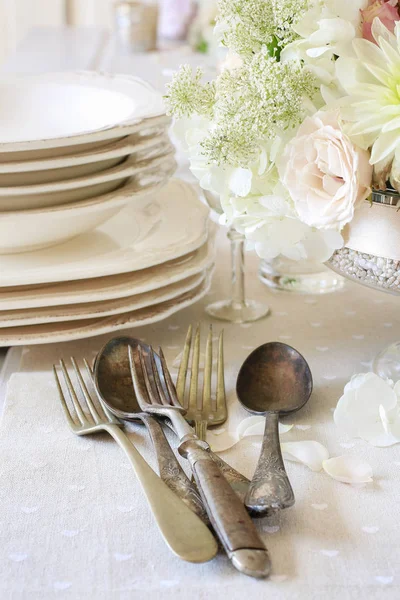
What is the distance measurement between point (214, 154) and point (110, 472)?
0.24 meters

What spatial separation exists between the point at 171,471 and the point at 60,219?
11.6 inches

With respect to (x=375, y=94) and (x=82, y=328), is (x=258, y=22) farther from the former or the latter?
(x=82, y=328)

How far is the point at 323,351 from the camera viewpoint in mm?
726

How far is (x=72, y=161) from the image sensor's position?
2.26 feet

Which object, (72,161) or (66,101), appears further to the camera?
(66,101)

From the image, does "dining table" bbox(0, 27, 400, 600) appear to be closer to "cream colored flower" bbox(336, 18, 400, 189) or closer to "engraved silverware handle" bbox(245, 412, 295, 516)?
"engraved silverware handle" bbox(245, 412, 295, 516)

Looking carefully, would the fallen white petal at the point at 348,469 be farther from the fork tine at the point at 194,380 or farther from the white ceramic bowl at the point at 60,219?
the white ceramic bowl at the point at 60,219

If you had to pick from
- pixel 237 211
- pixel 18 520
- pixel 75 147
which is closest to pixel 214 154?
pixel 237 211

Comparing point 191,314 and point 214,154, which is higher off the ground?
point 214,154

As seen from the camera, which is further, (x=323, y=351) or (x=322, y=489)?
(x=323, y=351)

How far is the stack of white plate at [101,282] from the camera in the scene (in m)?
0.70

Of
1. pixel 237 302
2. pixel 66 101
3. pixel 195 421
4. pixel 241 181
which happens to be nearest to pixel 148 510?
pixel 195 421

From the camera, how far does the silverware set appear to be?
440 mm

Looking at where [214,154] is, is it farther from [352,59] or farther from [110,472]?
[110,472]
